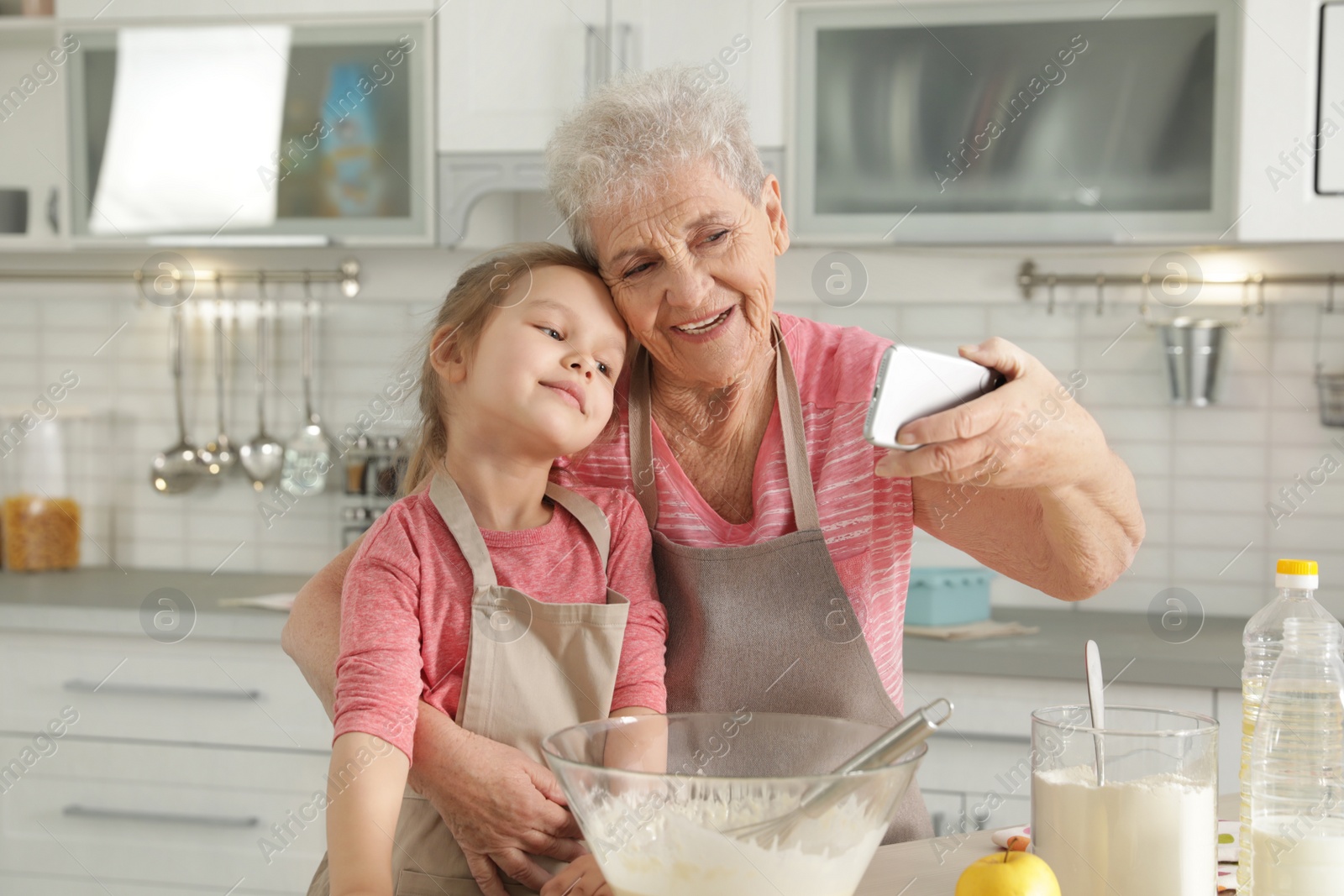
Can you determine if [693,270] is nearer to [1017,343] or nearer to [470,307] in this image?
[470,307]

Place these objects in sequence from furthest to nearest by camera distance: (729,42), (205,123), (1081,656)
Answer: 1. (205,123)
2. (729,42)
3. (1081,656)

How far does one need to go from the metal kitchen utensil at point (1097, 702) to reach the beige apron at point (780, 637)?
1.20ft

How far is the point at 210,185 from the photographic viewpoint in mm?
2574

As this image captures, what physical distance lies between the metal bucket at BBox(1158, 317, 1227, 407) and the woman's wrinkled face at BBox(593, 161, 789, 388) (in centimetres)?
158

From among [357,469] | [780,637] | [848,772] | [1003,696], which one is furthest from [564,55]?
[848,772]

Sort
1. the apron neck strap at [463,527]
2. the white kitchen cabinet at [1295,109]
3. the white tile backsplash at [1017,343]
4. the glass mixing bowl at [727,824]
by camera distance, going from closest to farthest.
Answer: the glass mixing bowl at [727,824] < the apron neck strap at [463,527] < the white kitchen cabinet at [1295,109] < the white tile backsplash at [1017,343]

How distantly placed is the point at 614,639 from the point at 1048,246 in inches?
62.3

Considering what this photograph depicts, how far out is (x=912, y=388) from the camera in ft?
2.52

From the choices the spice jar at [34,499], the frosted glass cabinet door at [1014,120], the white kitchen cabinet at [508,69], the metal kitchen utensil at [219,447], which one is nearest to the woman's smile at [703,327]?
the frosted glass cabinet door at [1014,120]

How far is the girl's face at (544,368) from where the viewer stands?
3.50 feet

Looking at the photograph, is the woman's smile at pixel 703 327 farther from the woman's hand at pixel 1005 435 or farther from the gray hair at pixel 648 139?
the woman's hand at pixel 1005 435

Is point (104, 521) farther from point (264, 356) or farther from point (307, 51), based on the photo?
point (307, 51)

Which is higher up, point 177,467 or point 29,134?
point 29,134

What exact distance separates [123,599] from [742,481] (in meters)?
1.79
